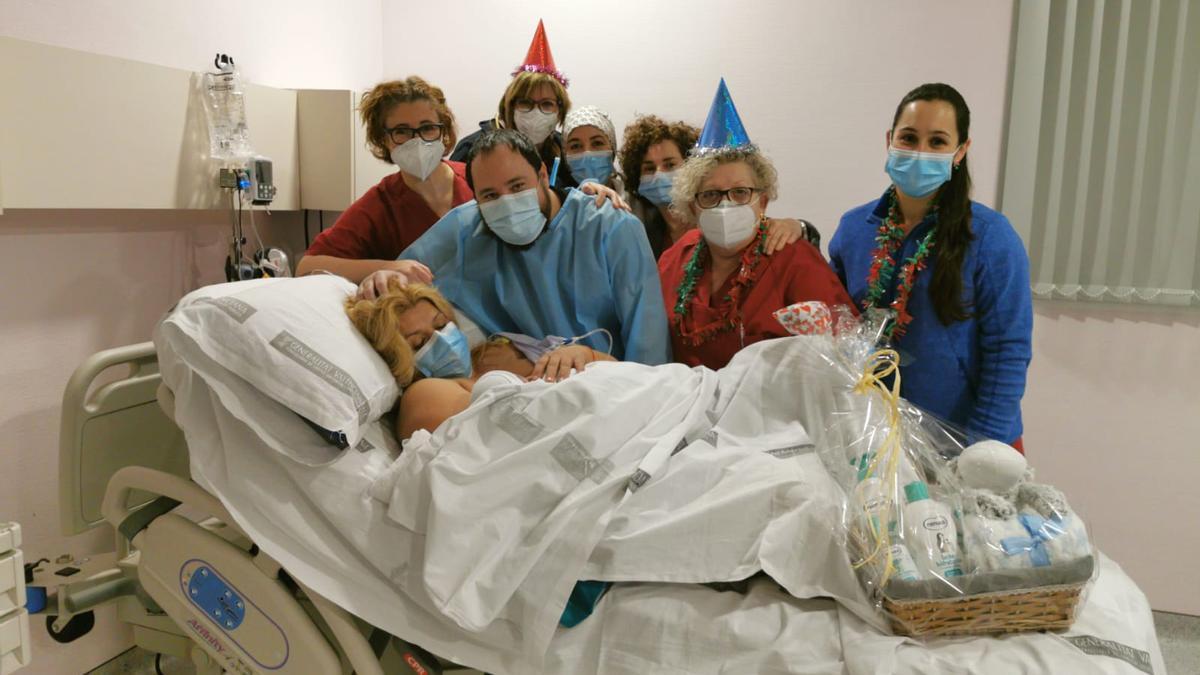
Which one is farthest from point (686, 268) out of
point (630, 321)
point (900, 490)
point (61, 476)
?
point (61, 476)

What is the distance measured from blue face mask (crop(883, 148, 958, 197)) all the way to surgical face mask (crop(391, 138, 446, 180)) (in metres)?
1.27

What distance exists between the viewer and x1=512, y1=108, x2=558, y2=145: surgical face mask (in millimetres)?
2646

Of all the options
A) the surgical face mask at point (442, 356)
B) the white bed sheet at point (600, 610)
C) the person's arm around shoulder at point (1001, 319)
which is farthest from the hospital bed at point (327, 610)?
the person's arm around shoulder at point (1001, 319)

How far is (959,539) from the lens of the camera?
1299 mm

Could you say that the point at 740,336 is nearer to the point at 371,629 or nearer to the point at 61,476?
the point at 371,629

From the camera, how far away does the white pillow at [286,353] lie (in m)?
1.56

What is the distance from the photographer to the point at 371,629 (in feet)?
5.11

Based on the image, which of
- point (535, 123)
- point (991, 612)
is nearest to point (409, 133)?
point (535, 123)

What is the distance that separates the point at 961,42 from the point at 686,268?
Answer: 1.63 meters

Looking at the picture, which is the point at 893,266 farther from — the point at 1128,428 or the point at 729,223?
the point at 1128,428

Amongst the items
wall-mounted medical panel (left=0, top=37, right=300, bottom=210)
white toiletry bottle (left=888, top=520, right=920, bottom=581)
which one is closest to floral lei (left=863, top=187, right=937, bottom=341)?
white toiletry bottle (left=888, top=520, right=920, bottom=581)

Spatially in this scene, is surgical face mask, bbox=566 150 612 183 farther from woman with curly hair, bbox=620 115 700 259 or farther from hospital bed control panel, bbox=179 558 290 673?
hospital bed control panel, bbox=179 558 290 673

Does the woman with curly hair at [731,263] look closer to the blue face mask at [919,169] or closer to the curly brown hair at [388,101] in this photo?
the blue face mask at [919,169]

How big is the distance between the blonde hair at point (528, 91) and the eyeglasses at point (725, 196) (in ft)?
2.75
